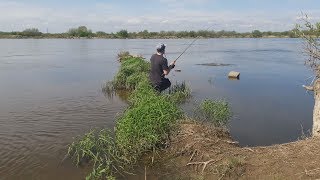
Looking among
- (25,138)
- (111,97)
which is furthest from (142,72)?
(25,138)

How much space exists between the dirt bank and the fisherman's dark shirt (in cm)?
266

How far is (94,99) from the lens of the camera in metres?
15.6

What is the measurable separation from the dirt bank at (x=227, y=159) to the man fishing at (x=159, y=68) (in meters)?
2.63

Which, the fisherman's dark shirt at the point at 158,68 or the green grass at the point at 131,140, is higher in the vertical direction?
the fisherman's dark shirt at the point at 158,68

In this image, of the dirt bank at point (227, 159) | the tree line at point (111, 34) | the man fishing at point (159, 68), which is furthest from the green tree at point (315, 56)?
the tree line at point (111, 34)

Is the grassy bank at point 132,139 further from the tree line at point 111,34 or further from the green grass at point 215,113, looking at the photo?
the tree line at point 111,34

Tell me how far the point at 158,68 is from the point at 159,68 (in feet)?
0.09

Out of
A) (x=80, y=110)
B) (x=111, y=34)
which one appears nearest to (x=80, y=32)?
(x=111, y=34)

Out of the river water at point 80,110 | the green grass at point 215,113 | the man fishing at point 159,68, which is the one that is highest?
the man fishing at point 159,68

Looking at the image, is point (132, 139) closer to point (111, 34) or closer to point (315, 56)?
point (315, 56)

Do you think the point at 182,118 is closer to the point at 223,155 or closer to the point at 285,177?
the point at 223,155

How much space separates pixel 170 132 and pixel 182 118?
84cm

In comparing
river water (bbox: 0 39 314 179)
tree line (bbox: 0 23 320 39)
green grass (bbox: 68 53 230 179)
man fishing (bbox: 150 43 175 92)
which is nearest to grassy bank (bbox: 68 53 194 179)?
green grass (bbox: 68 53 230 179)

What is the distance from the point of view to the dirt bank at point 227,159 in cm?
686
